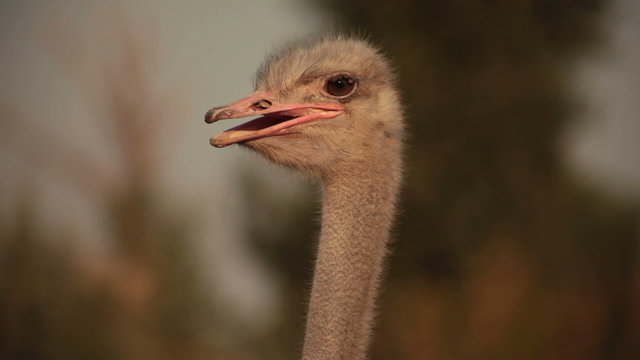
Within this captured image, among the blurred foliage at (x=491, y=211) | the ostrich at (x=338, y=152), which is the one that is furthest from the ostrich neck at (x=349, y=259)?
the blurred foliage at (x=491, y=211)

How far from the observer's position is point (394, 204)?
6.68 feet

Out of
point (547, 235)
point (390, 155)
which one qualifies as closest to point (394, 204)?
point (390, 155)

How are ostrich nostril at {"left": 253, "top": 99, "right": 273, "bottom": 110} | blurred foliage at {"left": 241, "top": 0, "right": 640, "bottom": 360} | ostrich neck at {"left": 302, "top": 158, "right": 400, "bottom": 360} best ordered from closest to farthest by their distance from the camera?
ostrich neck at {"left": 302, "top": 158, "right": 400, "bottom": 360}, ostrich nostril at {"left": 253, "top": 99, "right": 273, "bottom": 110}, blurred foliage at {"left": 241, "top": 0, "right": 640, "bottom": 360}

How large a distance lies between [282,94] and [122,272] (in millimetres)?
5226

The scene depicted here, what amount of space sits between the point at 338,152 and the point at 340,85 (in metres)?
0.15

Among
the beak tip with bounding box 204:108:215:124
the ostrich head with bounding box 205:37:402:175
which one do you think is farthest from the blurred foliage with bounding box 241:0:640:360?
the beak tip with bounding box 204:108:215:124

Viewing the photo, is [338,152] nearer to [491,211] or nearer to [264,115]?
[264,115]

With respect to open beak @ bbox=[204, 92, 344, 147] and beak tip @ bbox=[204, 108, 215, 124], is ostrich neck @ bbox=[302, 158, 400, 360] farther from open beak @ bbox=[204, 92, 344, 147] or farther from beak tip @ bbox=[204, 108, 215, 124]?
beak tip @ bbox=[204, 108, 215, 124]

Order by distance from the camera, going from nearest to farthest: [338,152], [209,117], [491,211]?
[209,117] < [338,152] < [491,211]

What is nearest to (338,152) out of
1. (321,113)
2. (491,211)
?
(321,113)

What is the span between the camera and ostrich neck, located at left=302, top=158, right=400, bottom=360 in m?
1.83

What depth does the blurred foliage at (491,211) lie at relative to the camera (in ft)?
26.0

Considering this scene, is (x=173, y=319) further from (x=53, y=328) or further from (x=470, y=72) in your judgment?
(x=470, y=72)

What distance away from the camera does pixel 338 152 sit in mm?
2010
